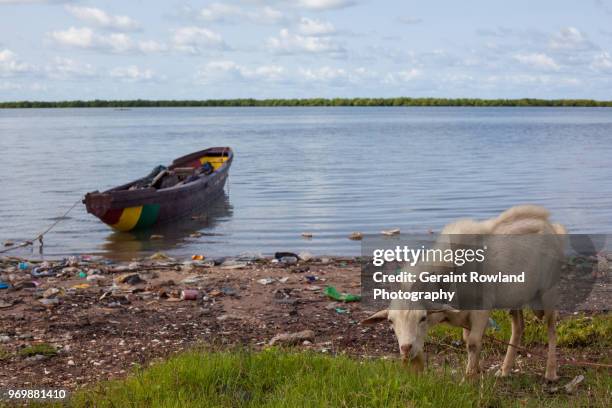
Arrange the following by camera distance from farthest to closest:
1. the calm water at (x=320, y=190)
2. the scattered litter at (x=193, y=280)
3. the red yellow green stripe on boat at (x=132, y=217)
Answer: the calm water at (x=320, y=190) < the red yellow green stripe on boat at (x=132, y=217) < the scattered litter at (x=193, y=280)

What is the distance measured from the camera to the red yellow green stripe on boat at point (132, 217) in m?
18.3

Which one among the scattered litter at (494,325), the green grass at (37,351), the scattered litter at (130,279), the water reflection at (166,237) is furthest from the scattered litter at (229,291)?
the water reflection at (166,237)

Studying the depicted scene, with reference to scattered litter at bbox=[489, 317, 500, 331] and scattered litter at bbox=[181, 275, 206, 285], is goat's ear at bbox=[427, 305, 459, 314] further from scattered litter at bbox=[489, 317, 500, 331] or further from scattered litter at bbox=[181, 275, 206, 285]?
scattered litter at bbox=[181, 275, 206, 285]

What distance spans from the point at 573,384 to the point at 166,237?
13.9 metres

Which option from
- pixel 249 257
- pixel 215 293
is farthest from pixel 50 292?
pixel 249 257

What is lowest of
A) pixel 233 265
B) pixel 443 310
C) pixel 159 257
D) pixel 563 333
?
pixel 159 257

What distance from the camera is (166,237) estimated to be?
18938 mm

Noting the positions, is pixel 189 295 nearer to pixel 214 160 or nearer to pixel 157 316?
pixel 157 316

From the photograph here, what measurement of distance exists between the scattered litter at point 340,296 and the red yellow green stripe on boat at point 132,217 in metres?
9.15

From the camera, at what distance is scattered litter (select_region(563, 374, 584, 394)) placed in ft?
20.7

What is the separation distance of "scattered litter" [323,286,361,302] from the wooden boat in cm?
891

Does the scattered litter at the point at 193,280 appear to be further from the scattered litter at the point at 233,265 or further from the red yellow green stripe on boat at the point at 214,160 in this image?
the red yellow green stripe on boat at the point at 214,160

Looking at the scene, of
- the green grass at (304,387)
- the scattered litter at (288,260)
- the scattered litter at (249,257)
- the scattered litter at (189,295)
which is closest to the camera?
the green grass at (304,387)

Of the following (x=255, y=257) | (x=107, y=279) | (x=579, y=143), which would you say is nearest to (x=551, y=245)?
(x=107, y=279)
